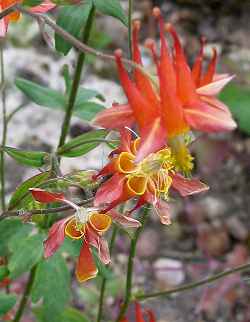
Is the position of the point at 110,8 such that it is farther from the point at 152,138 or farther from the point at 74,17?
the point at 152,138

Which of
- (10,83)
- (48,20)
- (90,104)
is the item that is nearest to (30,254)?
(90,104)

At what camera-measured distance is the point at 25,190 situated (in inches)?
65.2

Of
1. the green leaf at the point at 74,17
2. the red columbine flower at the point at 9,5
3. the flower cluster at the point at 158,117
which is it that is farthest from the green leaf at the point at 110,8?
the flower cluster at the point at 158,117

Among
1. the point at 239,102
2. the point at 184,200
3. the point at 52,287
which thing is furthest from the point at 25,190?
the point at 184,200

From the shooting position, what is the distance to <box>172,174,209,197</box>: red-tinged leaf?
1.51 m

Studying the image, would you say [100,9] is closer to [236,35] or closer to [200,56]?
[200,56]

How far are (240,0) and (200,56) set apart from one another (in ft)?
11.2

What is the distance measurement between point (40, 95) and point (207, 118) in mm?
979

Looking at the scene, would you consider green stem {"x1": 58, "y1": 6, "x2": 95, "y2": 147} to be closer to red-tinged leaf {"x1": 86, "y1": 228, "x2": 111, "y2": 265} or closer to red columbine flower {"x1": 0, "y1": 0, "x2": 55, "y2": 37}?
red columbine flower {"x1": 0, "y1": 0, "x2": 55, "y2": 37}

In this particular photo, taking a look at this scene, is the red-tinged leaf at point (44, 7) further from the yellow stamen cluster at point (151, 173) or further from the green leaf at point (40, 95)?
the green leaf at point (40, 95)

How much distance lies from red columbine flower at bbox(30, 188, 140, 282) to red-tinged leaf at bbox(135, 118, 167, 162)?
1.03ft

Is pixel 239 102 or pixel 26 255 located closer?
pixel 26 255

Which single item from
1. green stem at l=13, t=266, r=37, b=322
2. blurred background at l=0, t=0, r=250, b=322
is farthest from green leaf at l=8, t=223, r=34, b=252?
blurred background at l=0, t=0, r=250, b=322

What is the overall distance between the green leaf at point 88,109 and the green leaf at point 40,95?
49mm
